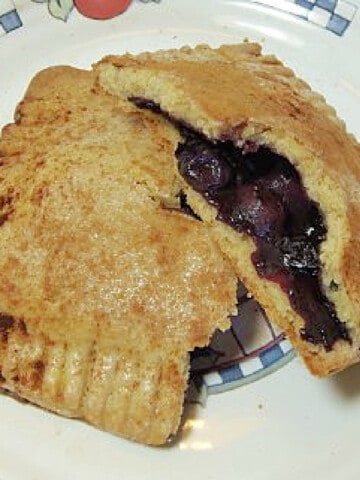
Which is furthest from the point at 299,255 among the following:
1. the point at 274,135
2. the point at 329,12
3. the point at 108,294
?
the point at 329,12

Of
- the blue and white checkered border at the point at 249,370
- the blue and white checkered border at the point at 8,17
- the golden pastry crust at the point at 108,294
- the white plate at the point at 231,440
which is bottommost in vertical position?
the blue and white checkered border at the point at 8,17

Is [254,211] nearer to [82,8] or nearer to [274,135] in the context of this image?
[274,135]

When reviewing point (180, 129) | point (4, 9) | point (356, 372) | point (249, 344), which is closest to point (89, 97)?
point (180, 129)

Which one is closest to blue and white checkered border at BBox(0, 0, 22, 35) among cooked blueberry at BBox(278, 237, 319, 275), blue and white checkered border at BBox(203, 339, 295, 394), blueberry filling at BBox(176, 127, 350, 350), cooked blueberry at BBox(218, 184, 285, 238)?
blueberry filling at BBox(176, 127, 350, 350)

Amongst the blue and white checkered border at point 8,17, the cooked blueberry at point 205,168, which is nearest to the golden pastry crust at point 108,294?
the cooked blueberry at point 205,168

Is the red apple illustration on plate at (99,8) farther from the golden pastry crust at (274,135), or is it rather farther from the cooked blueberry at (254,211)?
the cooked blueberry at (254,211)

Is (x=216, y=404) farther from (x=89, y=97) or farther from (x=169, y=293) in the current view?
(x=89, y=97)

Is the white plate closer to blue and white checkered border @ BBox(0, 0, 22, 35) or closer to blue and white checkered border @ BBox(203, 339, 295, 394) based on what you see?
blue and white checkered border @ BBox(203, 339, 295, 394)
